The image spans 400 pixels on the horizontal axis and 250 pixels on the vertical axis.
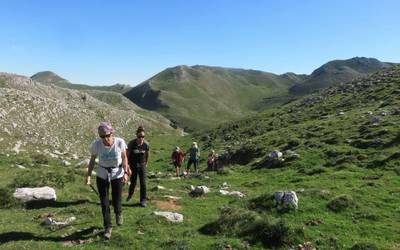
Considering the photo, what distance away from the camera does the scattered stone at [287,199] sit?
17.7 m

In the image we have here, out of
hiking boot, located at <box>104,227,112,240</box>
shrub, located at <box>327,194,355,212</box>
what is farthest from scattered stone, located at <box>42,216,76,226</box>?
shrub, located at <box>327,194,355,212</box>

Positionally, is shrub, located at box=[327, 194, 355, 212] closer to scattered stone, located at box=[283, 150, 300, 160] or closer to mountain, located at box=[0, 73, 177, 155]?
scattered stone, located at box=[283, 150, 300, 160]

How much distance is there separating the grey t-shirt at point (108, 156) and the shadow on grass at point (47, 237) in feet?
6.10

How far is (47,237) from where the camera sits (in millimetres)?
14078

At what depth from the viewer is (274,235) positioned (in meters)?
14.4

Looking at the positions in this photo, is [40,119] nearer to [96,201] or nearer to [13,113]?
[13,113]

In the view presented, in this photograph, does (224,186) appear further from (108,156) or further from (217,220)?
(108,156)

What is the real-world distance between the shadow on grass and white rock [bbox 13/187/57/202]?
4.56 meters

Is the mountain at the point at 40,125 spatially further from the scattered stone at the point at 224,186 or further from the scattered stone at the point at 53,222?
the scattered stone at the point at 53,222

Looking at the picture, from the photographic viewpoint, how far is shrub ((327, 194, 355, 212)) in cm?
1798

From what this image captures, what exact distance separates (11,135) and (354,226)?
4153cm

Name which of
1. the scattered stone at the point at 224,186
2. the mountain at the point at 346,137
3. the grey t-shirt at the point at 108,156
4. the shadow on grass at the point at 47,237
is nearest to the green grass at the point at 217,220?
the shadow on grass at the point at 47,237

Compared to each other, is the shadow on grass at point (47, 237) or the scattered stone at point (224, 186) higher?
the shadow on grass at point (47, 237)

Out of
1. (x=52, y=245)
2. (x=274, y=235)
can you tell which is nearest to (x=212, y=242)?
(x=274, y=235)
